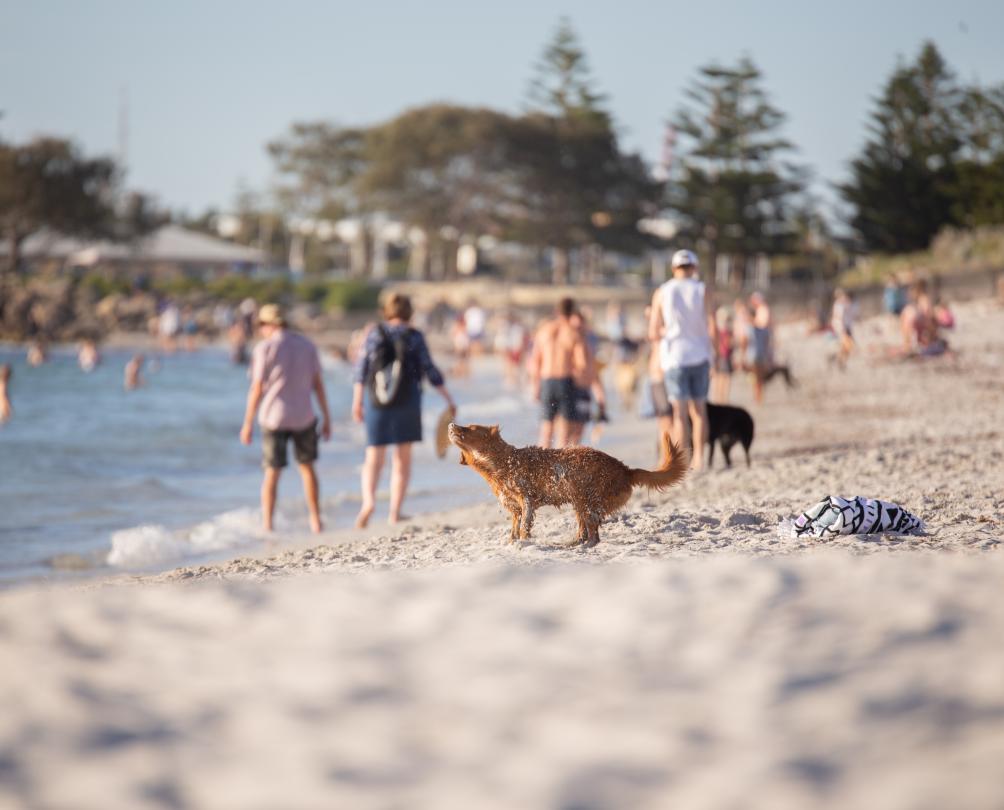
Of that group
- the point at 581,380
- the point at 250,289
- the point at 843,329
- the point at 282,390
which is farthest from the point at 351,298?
the point at 282,390

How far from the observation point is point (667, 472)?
516 cm

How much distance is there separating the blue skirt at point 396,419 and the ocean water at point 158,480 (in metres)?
1.02

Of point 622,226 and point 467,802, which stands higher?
point 622,226

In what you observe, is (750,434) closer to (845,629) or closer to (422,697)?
(845,629)

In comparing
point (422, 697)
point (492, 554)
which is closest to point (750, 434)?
point (492, 554)

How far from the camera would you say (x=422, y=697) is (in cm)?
282

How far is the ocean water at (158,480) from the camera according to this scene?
7.27 m

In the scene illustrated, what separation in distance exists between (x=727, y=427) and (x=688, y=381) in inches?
46.7

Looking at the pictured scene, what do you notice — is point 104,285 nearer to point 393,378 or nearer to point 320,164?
point 320,164

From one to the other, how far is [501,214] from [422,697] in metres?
56.0

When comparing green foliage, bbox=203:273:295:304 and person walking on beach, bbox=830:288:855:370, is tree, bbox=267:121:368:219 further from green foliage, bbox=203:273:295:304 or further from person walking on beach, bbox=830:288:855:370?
person walking on beach, bbox=830:288:855:370

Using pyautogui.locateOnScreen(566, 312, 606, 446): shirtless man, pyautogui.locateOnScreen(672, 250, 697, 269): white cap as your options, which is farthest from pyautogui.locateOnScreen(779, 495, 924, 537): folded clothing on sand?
pyautogui.locateOnScreen(566, 312, 606, 446): shirtless man

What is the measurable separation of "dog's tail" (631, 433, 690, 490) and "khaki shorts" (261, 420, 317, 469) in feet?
7.98

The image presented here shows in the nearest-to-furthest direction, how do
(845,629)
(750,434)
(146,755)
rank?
1. (146,755)
2. (845,629)
3. (750,434)
